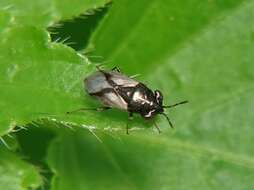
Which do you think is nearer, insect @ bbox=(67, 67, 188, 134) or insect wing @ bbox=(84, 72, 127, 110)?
insect wing @ bbox=(84, 72, 127, 110)

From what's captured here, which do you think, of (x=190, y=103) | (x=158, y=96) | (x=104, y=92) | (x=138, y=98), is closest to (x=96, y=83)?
(x=104, y=92)

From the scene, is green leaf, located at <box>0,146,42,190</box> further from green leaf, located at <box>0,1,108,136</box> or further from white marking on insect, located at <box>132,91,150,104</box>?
white marking on insect, located at <box>132,91,150,104</box>

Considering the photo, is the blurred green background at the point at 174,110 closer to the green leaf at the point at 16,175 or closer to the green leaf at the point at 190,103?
the green leaf at the point at 190,103

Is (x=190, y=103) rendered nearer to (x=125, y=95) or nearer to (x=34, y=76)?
(x=125, y=95)

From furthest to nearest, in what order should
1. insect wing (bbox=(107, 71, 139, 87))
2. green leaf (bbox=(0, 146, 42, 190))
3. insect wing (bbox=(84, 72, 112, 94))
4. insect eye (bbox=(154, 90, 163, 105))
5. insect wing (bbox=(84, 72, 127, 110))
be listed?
insect eye (bbox=(154, 90, 163, 105))
insect wing (bbox=(107, 71, 139, 87))
green leaf (bbox=(0, 146, 42, 190))
insect wing (bbox=(84, 72, 127, 110))
insect wing (bbox=(84, 72, 112, 94))

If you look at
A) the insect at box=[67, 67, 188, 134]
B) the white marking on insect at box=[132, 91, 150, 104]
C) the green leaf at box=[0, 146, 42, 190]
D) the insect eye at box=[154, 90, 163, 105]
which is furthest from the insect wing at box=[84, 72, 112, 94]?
the green leaf at box=[0, 146, 42, 190]

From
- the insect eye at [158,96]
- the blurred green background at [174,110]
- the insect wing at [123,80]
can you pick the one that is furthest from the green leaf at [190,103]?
the insect wing at [123,80]
